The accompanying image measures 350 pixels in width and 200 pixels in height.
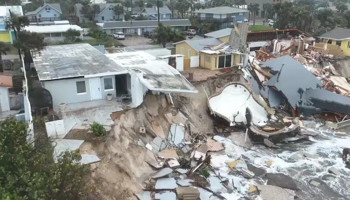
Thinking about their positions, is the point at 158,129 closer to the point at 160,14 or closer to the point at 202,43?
the point at 202,43

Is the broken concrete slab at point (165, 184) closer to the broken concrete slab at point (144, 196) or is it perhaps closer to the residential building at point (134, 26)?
the broken concrete slab at point (144, 196)

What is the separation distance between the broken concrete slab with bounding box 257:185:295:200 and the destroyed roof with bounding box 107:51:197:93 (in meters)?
8.29

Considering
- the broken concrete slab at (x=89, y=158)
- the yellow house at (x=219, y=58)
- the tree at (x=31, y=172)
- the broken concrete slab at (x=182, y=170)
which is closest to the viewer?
the tree at (x=31, y=172)

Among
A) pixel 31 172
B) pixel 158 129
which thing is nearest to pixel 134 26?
pixel 158 129

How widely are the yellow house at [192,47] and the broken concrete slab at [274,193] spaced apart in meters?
17.9

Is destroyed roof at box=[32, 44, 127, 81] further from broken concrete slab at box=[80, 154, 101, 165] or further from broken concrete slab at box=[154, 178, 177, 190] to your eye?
broken concrete slab at box=[154, 178, 177, 190]

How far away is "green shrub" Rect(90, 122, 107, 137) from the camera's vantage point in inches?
722

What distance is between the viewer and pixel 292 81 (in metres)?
32.4

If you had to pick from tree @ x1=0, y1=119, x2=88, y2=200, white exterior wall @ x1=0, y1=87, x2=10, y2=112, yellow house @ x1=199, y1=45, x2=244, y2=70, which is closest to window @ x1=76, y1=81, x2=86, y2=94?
white exterior wall @ x1=0, y1=87, x2=10, y2=112

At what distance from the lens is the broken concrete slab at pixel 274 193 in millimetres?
17812

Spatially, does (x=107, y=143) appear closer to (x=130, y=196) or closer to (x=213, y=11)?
(x=130, y=196)

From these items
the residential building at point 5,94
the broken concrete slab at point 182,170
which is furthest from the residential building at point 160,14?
the broken concrete slab at point 182,170

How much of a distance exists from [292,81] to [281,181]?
15581 millimetres

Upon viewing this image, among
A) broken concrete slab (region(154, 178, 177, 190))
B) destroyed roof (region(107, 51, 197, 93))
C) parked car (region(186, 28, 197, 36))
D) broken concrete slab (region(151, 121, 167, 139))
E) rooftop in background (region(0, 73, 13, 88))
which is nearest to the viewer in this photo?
broken concrete slab (region(154, 178, 177, 190))
